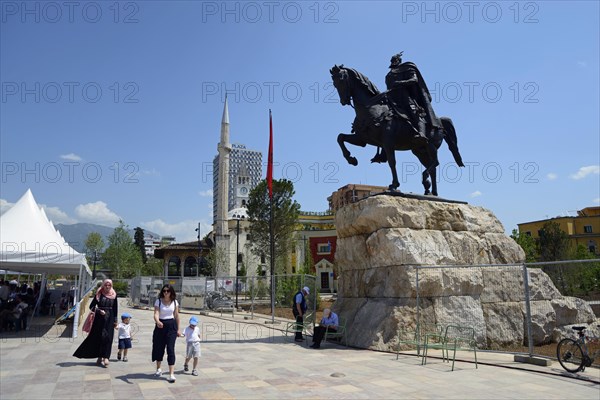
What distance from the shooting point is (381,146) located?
13.0 metres

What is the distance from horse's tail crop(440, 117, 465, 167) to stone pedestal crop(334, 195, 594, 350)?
2180mm

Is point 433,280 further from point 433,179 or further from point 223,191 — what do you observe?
point 223,191

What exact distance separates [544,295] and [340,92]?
8002mm

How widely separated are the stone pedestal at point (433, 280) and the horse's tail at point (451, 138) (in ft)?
7.15

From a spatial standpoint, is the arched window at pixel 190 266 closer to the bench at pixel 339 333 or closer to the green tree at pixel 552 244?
the green tree at pixel 552 244

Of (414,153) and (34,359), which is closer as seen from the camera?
(34,359)

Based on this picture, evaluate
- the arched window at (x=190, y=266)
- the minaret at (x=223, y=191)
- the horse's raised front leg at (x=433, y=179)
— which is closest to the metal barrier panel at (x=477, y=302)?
the horse's raised front leg at (x=433, y=179)

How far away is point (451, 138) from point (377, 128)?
3421 mm

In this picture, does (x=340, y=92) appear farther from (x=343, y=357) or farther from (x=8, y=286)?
(x=8, y=286)

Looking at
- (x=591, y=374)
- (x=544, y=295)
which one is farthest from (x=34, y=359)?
(x=544, y=295)

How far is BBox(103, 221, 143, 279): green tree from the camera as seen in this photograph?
58.2 metres

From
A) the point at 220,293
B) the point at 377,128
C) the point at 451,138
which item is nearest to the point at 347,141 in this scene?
the point at 377,128

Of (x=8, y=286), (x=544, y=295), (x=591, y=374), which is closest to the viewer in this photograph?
(x=591, y=374)

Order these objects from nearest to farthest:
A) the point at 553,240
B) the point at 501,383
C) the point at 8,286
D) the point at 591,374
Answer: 1. the point at 501,383
2. the point at 591,374
3. the point at 8,286
4. the point at 553,240
